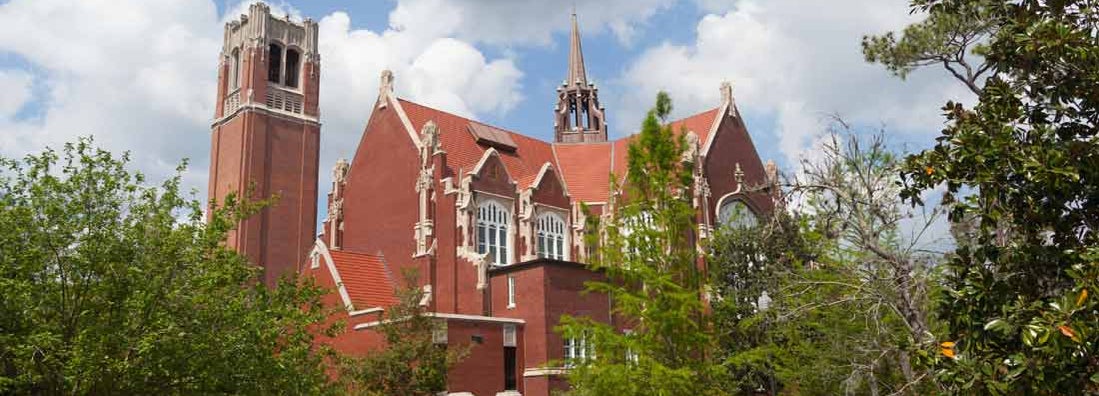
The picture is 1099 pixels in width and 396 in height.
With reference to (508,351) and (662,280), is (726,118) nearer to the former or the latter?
(508,351)

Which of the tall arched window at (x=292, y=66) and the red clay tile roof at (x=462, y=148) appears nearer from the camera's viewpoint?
the red clay tile roof at (x=462, y=148)

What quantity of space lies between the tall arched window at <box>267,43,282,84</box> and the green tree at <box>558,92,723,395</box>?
39213 mm

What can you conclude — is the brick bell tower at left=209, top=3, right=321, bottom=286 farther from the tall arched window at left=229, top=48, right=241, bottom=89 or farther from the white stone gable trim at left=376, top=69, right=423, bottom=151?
the white stone gable trim at left=376, top=69, right=423, bottom=151

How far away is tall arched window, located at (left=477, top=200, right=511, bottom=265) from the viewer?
41062 millimetres

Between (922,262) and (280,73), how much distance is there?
44406 millimetres

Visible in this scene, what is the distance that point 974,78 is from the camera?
13.7 meters

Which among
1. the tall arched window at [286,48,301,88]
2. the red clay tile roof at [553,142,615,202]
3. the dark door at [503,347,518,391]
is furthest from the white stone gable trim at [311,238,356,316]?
the tall arched window at [286,48,301,88]

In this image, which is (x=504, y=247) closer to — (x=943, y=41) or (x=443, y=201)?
(x=443, y=201)

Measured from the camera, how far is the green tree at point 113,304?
614 inches

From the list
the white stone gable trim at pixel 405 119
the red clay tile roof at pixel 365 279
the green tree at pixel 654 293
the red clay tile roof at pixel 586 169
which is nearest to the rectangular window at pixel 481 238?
Result: the red clay tile roof at pixel 365 279

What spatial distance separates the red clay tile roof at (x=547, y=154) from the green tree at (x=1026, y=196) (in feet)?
106

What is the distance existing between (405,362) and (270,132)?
2621cm

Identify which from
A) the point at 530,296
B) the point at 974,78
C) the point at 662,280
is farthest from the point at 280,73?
the point at 974,78

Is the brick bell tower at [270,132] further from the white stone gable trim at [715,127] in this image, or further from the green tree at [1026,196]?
the green tree at [1026,196]
